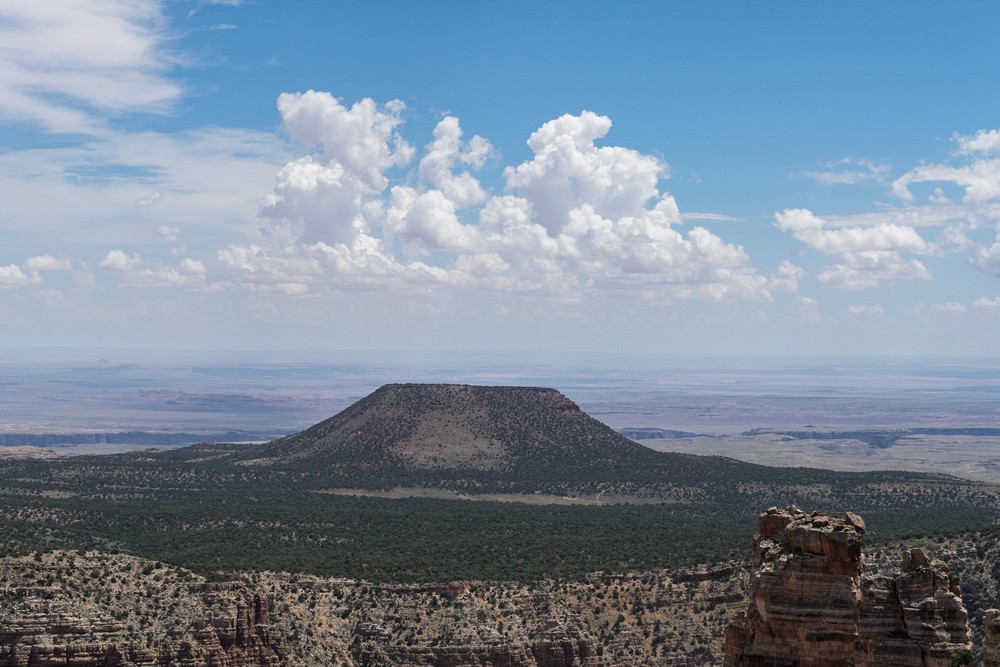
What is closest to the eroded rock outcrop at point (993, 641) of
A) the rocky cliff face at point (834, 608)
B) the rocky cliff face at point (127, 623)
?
the rocky cliff face at point (834, 608)

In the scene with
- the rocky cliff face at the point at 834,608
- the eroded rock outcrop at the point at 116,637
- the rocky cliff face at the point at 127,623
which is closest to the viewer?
the rocky cliff face at the point at 834,608

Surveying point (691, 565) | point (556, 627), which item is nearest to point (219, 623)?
point (556, 627)

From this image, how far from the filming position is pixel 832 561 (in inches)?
1186

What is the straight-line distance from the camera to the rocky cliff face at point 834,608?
29812mm

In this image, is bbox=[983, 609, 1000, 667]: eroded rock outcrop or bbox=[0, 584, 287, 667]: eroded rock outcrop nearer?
bbox=[983, 609, 1000, 667]: eroded rock outcrop

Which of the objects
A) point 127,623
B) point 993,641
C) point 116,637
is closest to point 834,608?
point 993,641

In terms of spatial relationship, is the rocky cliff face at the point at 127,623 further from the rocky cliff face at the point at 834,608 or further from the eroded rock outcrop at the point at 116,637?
the rocky cliff face at the point at 834,608

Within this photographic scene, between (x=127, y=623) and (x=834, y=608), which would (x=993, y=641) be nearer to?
(x=834, y=608)

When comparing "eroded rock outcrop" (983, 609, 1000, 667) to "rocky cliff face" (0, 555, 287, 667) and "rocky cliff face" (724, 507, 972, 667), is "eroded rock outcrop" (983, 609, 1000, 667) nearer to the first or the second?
"rocky cliff face" (724, 507, 972, 667)

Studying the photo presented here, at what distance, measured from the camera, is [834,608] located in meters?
29.8

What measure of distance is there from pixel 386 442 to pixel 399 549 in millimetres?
86406

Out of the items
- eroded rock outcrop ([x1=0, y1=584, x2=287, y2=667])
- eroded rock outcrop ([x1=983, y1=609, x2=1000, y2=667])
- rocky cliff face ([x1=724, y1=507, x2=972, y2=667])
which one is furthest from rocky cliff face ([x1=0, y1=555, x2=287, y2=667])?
eroded rock outcrop ([x1=983, y1=609, x2=1000, y2=667])

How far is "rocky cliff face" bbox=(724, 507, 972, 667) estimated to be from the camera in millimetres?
29812

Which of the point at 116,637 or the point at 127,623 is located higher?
the point at 127,623
